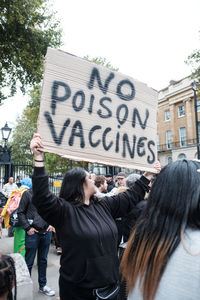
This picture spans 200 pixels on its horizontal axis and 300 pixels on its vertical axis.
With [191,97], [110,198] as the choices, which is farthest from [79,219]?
[191,97]

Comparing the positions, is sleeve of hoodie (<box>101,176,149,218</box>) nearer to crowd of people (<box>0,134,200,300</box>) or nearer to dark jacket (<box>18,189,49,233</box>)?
crowd of people (<box>0,134,200,300</box>)

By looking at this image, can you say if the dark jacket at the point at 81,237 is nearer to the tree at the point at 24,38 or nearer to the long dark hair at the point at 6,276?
the long dark hair at the point at 6,276

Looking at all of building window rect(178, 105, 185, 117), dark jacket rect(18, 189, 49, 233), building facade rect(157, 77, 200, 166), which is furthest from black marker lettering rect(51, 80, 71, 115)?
building window rect(178, 105, 185, 117)

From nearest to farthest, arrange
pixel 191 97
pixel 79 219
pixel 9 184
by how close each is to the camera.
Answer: pixel 79 219 → pixel 9 184 → pixel 191 97

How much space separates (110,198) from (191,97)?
1147 inches

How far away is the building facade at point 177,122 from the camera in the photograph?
28.7 meters

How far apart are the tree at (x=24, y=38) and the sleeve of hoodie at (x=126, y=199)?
9603 millimetres

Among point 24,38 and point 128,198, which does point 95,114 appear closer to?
point 128,198

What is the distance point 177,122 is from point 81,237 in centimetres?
3100

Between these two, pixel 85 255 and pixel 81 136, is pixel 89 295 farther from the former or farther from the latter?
pixel 81 136

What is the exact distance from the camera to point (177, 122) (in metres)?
31.0

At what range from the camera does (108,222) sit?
2.24 metres

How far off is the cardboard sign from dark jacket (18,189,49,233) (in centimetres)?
217

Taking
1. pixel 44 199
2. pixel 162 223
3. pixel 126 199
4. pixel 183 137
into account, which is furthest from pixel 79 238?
pixel 183 137
